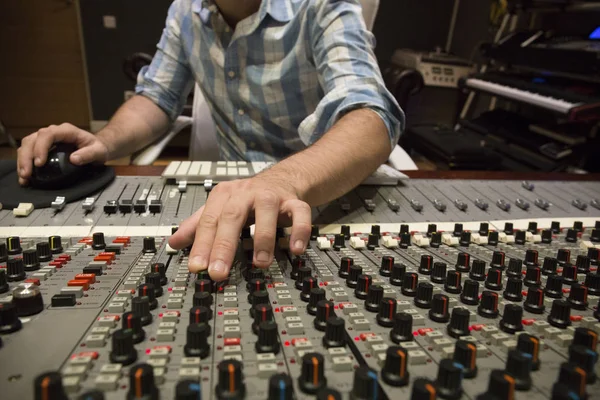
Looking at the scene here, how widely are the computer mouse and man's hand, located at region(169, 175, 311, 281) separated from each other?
0.50 meters

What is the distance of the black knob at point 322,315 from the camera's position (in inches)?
20.9

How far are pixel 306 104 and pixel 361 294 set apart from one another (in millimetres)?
1073

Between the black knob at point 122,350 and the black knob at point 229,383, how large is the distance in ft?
0.34

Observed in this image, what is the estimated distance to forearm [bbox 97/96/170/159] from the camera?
1432 mm

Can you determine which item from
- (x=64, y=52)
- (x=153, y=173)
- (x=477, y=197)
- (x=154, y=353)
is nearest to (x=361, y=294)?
(x=154, y=353)

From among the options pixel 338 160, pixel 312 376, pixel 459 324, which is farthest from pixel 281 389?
pixel 338 160

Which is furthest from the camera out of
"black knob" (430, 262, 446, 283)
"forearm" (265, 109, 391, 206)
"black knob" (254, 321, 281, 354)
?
"forearm" (265, 109, 391, 206)

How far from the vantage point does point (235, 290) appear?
0.63 meters

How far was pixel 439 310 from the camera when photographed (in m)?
0.57

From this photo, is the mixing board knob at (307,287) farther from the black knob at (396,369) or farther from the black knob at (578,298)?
the black knob at (578,298)

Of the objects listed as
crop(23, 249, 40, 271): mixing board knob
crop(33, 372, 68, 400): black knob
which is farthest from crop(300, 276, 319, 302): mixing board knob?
crop(23, 249, 40, 271): mixing board knob

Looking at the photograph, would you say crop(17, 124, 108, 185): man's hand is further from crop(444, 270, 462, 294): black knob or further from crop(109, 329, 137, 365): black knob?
crop(444, 270, 462, 294): black knob

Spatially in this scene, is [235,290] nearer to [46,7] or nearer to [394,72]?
[394,72]

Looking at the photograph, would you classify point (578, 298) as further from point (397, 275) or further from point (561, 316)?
point (397, 275)
